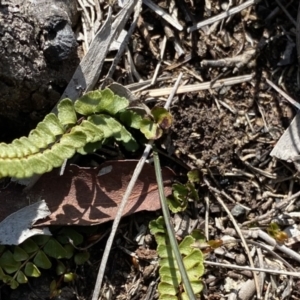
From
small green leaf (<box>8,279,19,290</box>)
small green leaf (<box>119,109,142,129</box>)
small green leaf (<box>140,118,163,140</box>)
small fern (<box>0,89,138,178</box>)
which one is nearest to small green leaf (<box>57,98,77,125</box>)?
small fern (<box>0,89,138,178</box>)

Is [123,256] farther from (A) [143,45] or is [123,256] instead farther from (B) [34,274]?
(A) [143,45]

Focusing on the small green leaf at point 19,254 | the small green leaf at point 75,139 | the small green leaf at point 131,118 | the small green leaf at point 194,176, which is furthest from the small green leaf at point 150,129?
the small green leaf at point 19,254

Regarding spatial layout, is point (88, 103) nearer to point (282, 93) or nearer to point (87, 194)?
point (87, 194)

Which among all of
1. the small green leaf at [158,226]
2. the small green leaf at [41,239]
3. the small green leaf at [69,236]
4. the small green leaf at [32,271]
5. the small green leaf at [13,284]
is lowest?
the small green leaf at [13,284]

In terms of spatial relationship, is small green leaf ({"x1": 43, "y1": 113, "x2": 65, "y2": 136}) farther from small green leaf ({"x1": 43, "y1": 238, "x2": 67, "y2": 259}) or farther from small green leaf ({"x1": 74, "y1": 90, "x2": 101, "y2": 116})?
small green leaf ({"x1": 43, "y1": 238, "x2": 67, "y2": 259})

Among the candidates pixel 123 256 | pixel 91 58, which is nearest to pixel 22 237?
pixel 123 256

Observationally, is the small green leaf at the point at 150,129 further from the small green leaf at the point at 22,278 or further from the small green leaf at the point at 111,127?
the small green leaf at the point at 22,278

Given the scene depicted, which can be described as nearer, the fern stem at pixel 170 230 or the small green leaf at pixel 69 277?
the fern stem at pixel 170 230

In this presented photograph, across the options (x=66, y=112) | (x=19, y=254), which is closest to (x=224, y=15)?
(x=66, y=112)
